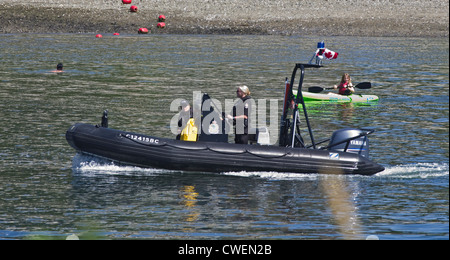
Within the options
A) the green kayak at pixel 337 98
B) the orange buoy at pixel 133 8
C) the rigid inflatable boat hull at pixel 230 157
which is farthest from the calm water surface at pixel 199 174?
the orange buoy at pixel 133 8

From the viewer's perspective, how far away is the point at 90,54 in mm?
44688

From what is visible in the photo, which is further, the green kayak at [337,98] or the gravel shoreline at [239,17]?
the gravel shoreline at [239,17]

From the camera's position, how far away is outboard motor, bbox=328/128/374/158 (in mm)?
15953

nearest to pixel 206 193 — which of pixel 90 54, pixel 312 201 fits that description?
pixel 312 201

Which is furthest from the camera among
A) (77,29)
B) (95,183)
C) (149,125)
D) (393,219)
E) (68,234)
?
(77,29)

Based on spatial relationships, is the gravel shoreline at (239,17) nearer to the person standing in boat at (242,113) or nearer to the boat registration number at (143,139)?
the person standing in boat at (242,113)

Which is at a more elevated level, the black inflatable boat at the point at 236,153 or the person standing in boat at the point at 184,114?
the person standing in boat at the point at 184,114

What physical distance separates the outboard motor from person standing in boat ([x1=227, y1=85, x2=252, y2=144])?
73.6 inches

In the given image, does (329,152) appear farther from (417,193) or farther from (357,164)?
(417,193)

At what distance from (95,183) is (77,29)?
46593mm

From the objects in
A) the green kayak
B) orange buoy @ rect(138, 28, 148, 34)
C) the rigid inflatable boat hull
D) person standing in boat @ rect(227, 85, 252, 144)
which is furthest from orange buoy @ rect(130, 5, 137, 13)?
person standing in boat @ rect(227, 85, 252, 144)

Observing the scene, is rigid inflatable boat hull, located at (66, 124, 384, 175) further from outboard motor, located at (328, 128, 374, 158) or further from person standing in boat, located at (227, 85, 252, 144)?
person standing in boat, located at (227, 85, 252, 144)

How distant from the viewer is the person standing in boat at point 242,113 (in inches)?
628

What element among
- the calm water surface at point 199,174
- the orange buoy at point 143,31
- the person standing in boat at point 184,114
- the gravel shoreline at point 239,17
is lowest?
the calm water surface at point 199,174
